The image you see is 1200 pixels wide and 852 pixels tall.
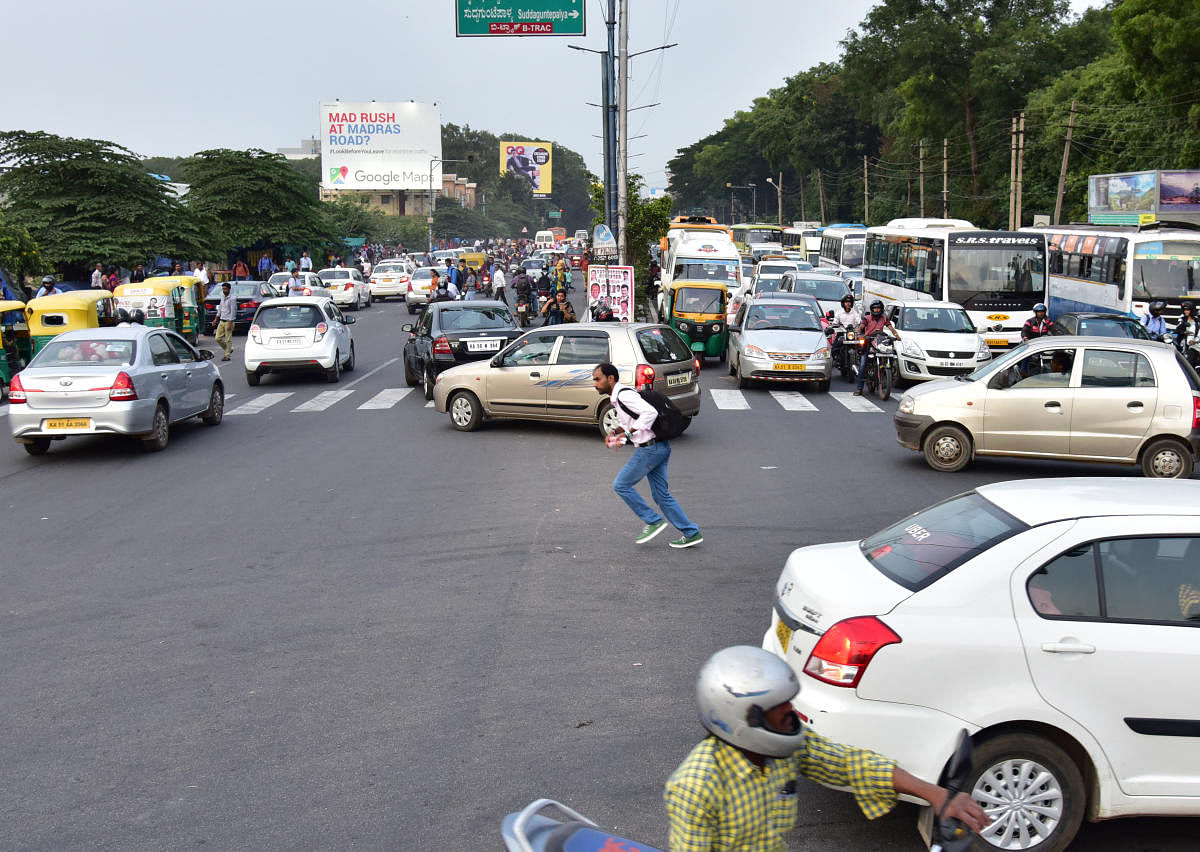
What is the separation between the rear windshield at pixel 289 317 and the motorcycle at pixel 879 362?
10752mm

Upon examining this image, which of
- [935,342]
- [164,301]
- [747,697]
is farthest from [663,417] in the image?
[164,301]

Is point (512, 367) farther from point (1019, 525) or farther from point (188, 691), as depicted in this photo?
point (1019, 525)

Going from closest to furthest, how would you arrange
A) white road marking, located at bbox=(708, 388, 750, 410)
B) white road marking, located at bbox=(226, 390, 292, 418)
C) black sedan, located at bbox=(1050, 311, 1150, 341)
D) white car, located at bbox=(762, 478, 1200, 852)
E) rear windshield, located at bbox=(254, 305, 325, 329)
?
white car, located at bbox=(762, 478, 1200, 852) < white road marking, located at bbox=(226, 390, 292, 418) < white road marking, located at bbox=(708, 388, 750, 410) < black sedan, located at bbox=(1050, 311, 1150, 341) < rear windshield, located at bbox=(254, 305, 325, 329)

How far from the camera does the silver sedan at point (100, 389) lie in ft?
47.5

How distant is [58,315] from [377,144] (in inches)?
3065

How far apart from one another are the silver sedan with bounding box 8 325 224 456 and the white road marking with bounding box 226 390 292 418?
10.5ft

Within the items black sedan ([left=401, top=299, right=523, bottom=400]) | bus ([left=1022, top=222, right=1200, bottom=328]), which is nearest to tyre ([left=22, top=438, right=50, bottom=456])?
black sedan ([left=401, top=299, right=523, bottom=400])

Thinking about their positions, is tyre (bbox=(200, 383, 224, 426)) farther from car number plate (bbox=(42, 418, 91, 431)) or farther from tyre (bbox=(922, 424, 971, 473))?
tyre (bbox=(922, 424, 971, 473))

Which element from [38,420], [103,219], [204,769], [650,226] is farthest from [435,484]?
[650,226]

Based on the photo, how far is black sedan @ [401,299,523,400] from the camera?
66.2 ft

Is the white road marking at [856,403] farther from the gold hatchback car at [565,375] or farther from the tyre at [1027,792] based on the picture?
the tyre at [1027,792]

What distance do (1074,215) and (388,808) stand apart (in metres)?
59.2

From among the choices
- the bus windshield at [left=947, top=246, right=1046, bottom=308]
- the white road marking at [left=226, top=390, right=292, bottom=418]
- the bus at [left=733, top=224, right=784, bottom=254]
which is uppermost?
the bus at [left=733, top=224, right=784, bottom=254]

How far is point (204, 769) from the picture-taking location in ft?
18.5
